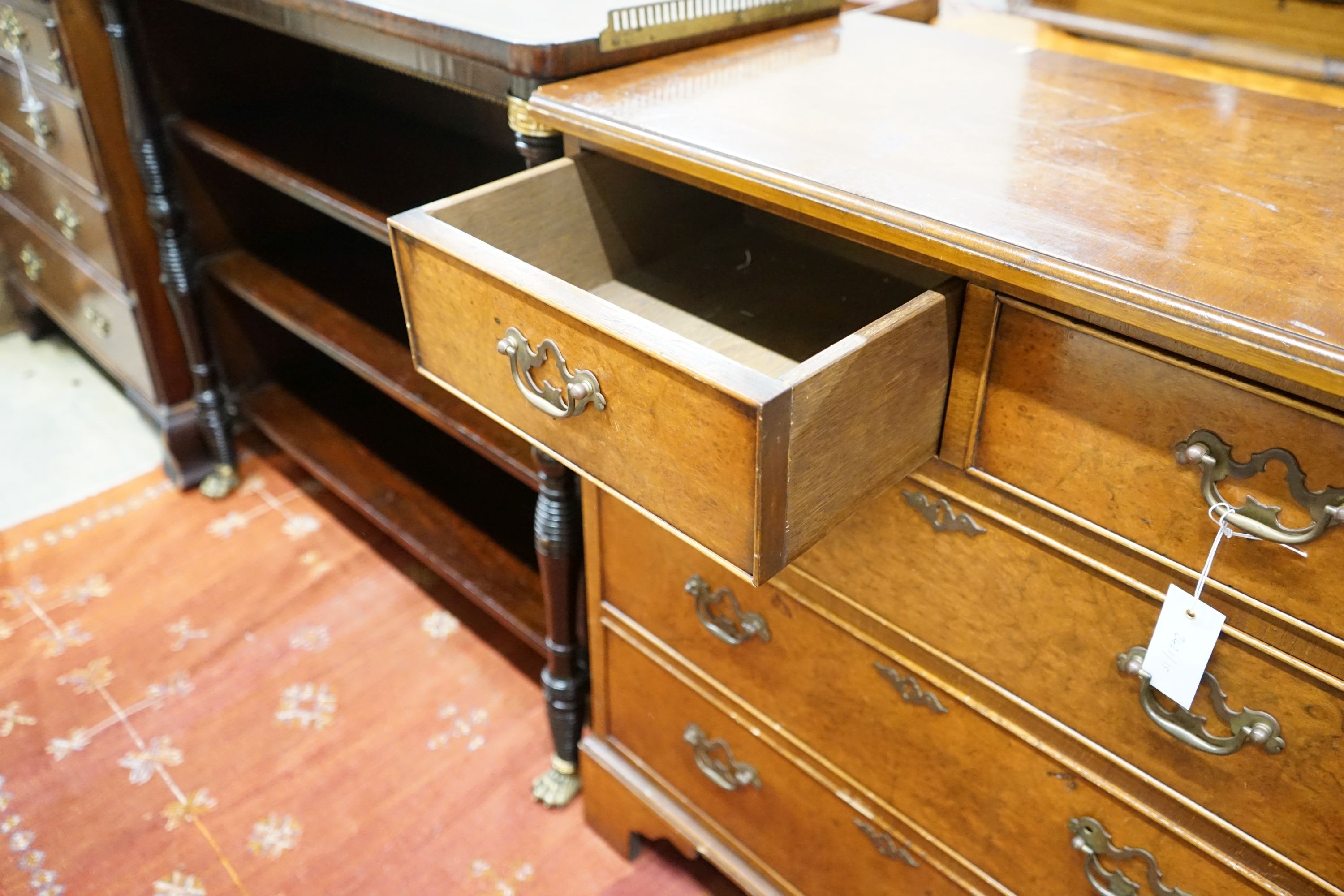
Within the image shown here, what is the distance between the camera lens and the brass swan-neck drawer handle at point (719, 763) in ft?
3.01

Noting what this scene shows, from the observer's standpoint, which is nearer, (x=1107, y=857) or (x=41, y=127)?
(x=1107, y=857)

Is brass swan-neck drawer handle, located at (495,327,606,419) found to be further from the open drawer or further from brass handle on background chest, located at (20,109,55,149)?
brass handle on background chest, located at (20,109,55,149)

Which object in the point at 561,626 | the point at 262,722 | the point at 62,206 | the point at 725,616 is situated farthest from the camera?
the point at 62,206

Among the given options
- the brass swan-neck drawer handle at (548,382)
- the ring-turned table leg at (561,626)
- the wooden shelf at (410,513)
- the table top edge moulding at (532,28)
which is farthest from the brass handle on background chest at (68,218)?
the brass swan-neck drawer handle at (548,382)

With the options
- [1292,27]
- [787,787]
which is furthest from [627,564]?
[1292,27]

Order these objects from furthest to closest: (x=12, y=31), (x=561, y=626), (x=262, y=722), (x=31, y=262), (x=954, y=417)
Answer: (x=31, y=262), (x=12, y=31), (x=262, y=722), (x=561, y=626), (x=954, y=417)

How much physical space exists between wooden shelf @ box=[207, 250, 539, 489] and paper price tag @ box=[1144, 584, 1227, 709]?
650 millimetres

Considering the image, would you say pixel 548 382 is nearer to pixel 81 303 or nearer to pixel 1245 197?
pixel 1245 197

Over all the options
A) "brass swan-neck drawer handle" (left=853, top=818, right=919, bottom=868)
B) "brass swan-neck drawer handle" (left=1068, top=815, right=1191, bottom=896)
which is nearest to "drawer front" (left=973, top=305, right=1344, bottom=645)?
"brass swan-neck drawer handle" (left=1068, top=815, right=1191, bottom=896)

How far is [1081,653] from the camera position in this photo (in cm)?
62

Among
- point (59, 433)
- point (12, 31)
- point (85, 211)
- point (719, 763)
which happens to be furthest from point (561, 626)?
point (59, 433)

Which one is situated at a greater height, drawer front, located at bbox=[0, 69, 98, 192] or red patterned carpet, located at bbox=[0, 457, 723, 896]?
drawer front, located at bbox=[0, 69, 98, 192]

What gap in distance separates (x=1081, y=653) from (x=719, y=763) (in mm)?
426

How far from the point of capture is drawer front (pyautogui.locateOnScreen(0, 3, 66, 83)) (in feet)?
4.33
